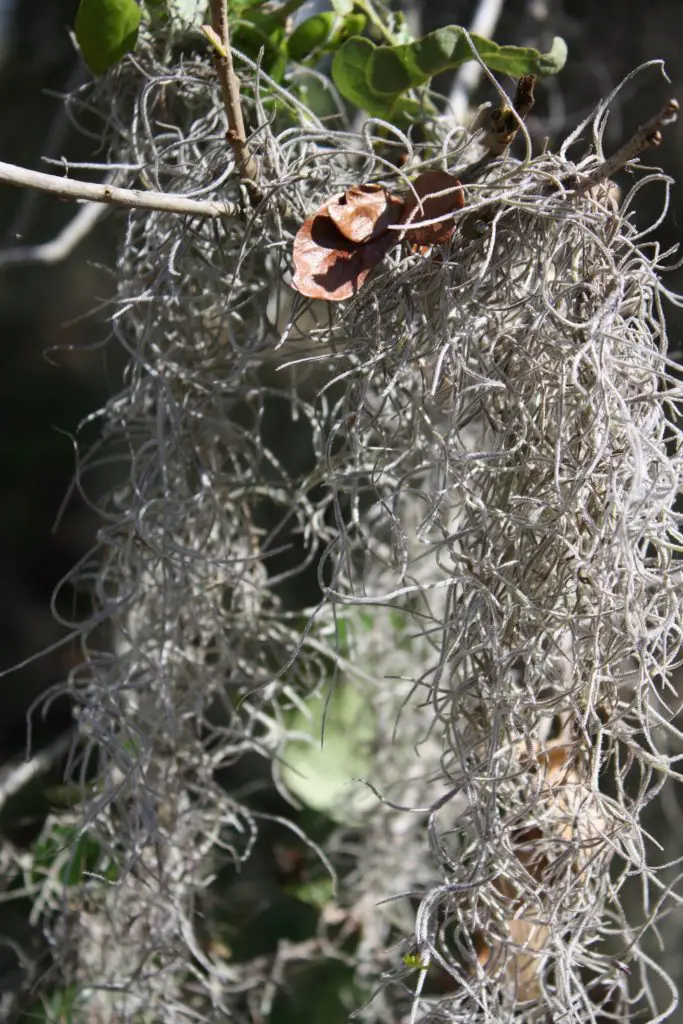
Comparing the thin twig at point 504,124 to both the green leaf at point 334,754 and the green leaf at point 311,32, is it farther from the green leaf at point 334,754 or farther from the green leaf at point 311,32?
the green leaf at point 334,754

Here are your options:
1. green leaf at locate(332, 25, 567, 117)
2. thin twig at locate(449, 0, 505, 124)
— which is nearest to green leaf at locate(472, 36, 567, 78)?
green leaf at locate(332, 25, 567, 117)

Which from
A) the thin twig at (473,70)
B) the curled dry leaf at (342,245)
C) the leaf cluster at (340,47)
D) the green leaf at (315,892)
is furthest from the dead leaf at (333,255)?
the green leaf at (315,892)

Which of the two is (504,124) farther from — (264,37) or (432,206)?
(264,37)

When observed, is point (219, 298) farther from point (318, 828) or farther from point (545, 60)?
point (318, 828)

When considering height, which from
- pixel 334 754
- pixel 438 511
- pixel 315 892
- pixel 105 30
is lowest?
pixel 315 892

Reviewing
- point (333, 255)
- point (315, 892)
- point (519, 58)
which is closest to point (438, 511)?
point (333, 255)

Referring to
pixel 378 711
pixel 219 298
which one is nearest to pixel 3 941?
pixel 378 711
